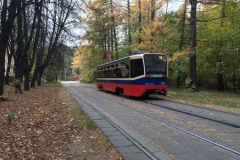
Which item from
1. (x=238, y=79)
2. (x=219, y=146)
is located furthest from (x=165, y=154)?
(x=238, y=79)

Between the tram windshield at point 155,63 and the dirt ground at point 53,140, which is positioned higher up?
the tram windshield at point 155,63

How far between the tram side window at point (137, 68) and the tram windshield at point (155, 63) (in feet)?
1.16

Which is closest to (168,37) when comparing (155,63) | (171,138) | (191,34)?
(191,34)

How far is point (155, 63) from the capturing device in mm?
14250

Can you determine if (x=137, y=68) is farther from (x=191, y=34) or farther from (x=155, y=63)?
(x=191, y=34)

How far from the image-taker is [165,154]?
448 centimetres

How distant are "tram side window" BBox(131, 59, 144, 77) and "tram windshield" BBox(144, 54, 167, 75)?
35cm

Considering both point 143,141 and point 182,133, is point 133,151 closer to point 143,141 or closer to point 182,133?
point 143,141

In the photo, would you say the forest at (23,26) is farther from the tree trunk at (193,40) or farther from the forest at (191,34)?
the tree trunk at (193,40)

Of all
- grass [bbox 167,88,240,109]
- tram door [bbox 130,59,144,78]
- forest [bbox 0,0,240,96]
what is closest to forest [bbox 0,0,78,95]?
forest [bbox 0,0,240,96]

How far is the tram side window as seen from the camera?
14188 mm

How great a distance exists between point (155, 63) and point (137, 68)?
3.74 ft

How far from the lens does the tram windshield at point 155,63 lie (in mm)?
14070

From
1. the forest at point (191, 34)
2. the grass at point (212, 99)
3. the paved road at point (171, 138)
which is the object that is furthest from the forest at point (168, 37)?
the paved road at point (171, 138)
